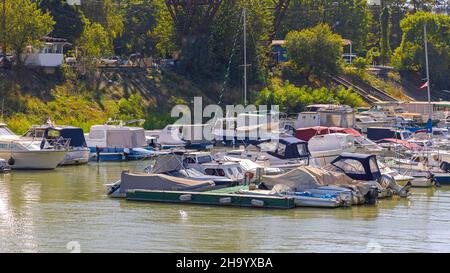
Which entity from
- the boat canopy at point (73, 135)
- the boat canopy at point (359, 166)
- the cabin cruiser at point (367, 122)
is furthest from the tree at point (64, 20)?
the boat canopy at point (359, 166)

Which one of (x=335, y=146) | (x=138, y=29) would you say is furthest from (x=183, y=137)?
(x=138, y=29)

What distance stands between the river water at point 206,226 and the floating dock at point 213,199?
1.35ft

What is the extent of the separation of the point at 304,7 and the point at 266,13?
817 inches

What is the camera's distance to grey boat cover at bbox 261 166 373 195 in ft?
131

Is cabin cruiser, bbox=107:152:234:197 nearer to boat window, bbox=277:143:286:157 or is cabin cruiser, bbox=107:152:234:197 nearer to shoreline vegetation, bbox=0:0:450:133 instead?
boat window, bbox=277:143:286:157

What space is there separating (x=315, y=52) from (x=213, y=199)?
51692mm

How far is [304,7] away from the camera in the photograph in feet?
350

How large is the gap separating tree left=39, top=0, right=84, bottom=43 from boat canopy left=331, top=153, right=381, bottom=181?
39.4 m

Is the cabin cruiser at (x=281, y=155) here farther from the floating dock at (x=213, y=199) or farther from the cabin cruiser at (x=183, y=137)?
the cabin cruiser at (x=183, y=137)

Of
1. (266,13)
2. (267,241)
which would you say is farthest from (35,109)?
(267,241)

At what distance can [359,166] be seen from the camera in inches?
1667

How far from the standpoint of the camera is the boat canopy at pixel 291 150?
4766 cm

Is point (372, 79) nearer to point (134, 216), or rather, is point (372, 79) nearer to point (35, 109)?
point (35, 109)

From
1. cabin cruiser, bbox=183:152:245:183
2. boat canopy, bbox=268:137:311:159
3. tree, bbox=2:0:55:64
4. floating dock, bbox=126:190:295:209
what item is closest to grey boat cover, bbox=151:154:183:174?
cabin cruiser, bbox=183:152:245:183
